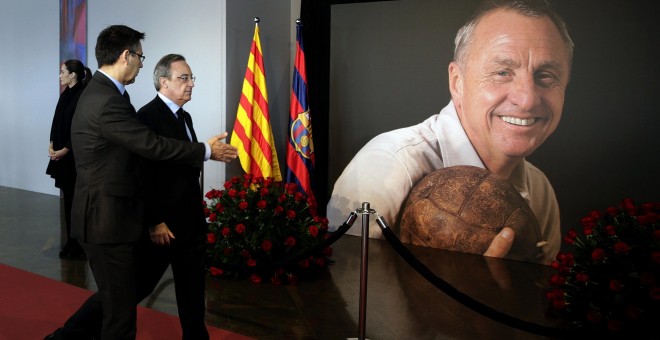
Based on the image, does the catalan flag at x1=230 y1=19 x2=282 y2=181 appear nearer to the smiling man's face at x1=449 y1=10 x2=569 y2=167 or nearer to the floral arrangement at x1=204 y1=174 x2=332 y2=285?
the floral arrangement at x1=204 y1=174 x2=332 y2=285

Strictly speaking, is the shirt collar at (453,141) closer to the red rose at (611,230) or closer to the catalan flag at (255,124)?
the catalan flag at (255,124)

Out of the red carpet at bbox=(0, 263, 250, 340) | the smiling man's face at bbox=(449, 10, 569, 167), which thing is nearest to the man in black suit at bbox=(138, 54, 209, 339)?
the red carpet at bbox=(0, 263, 250, 340)

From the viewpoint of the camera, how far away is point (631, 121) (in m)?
5.13

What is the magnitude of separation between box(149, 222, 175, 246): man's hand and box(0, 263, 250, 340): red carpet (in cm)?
88

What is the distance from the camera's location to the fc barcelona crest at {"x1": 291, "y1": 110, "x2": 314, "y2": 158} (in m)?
6.62

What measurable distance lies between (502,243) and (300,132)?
231 cm

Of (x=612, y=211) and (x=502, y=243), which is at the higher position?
(x=612, y=211)

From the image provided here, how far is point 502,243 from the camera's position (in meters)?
5.76

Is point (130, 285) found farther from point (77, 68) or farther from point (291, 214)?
point (77, 68)

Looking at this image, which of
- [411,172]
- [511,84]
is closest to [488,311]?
[511,84]

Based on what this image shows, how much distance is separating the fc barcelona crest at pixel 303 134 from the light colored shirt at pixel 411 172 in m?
0.51

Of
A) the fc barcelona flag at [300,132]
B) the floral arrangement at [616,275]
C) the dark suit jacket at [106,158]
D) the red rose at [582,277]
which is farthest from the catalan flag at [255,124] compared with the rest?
the dark suit jacket at [106,158]

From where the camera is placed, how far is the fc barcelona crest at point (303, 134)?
662 centimetres

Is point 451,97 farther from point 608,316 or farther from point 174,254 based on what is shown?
point 174,254
